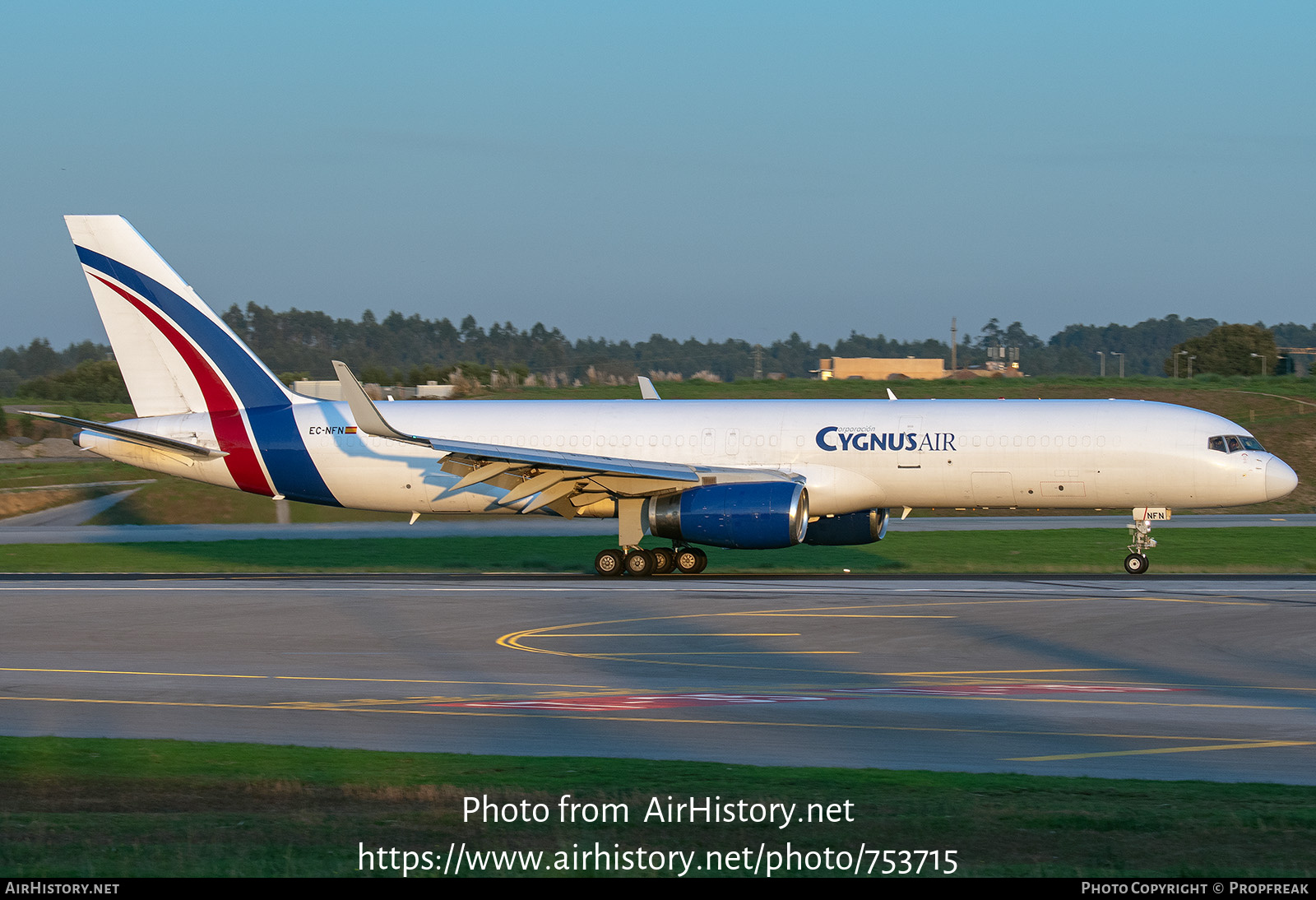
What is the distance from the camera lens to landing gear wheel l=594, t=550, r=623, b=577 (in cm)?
3173

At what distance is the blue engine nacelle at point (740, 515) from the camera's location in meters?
29.4

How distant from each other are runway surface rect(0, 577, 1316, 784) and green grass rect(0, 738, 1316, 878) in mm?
987

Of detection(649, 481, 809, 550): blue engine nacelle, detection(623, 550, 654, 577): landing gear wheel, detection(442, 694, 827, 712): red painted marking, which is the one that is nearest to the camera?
detection(442, 694, 827, 712): red painted marking

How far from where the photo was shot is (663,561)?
105 ft

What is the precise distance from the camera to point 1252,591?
2689 cm

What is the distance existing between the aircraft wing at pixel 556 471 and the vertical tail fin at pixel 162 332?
4.94m

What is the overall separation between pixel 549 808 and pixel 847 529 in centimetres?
2332

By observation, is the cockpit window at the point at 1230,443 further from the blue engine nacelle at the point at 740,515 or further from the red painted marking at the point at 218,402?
the red painted marking at the point at 218,402

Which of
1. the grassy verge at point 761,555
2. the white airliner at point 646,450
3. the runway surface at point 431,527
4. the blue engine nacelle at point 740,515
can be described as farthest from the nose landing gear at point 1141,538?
the runway surface at point 431,527

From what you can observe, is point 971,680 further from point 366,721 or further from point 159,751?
point 159,751

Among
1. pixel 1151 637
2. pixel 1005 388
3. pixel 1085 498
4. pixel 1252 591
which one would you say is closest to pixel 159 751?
pixel 1151 637

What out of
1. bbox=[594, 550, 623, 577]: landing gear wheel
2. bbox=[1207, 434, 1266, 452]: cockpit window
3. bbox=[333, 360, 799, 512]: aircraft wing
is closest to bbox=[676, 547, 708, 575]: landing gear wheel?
bbox=[594, 550, 623, 577]: landing gear wheel

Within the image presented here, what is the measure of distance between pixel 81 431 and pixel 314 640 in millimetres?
15784

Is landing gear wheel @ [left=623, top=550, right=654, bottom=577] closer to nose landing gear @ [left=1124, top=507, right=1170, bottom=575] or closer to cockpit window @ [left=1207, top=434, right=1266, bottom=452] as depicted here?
nose landing gear @ [left=1124, top=507, right=1170, bottom=575]
